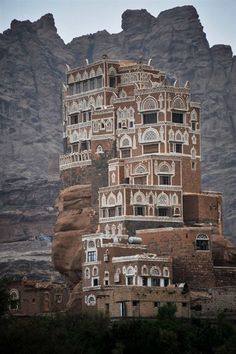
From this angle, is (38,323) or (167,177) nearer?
(38,323)

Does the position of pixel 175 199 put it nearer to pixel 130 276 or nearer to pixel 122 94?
pixel 130 276

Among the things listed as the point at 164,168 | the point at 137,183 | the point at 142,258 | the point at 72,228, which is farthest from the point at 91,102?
the point at 142,258

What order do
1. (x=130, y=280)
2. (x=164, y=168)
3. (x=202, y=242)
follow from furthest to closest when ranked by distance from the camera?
(x=164, y=168) → (x=202, y=242) → (x=130, y=280)

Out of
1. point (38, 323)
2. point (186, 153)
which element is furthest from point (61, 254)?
point (38, 323)

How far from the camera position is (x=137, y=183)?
575 ft

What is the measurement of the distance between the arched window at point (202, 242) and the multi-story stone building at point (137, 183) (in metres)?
0.09

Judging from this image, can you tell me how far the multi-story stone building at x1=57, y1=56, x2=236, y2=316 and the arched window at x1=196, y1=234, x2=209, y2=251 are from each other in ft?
0.30

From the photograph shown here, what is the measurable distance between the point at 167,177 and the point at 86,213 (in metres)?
9.25

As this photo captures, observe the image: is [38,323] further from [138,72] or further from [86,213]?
[138,72]

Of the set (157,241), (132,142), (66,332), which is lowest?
(66,332)

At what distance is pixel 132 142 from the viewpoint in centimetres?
17900

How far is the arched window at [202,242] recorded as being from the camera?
165 m

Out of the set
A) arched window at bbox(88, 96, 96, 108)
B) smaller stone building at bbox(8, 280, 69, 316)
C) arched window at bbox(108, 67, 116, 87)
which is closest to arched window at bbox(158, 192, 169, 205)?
smaller stone building at bbox(8, 280, 69, 316)

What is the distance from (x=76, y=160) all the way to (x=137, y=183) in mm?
10798
